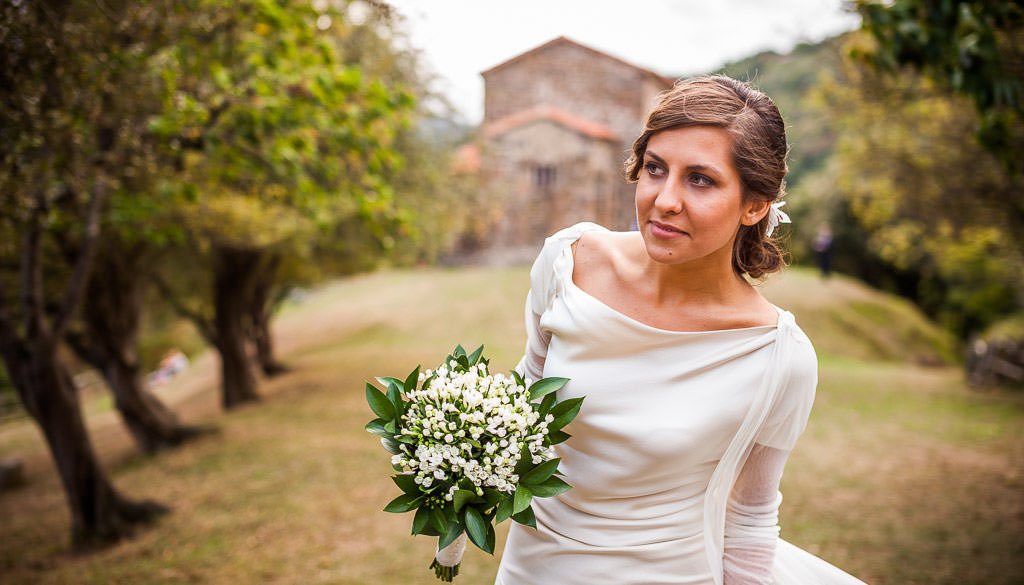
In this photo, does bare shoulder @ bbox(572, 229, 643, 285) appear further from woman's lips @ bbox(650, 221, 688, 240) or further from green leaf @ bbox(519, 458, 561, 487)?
green leaf @ bbox(519, 458, 561, 487)

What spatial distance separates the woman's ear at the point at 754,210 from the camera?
1.99m

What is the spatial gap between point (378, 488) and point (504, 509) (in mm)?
8108

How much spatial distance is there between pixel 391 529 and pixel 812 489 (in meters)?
5.32

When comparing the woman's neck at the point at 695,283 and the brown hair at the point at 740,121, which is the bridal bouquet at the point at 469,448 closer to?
the woman's neck at the point at 695,283

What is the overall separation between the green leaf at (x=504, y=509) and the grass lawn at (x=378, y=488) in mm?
4784

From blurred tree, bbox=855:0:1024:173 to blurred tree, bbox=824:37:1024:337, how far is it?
686 cm

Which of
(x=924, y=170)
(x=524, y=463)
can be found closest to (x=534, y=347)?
(x=524, y=463)

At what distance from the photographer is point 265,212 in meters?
10.9

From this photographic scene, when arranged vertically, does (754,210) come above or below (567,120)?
below

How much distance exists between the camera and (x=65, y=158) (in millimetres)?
5156

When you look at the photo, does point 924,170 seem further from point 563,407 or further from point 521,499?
point 521,499

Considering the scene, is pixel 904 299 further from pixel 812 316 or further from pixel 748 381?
pixel 748 381

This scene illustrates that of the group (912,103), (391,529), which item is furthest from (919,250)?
(391,529)

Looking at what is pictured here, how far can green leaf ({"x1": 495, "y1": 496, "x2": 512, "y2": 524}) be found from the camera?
1.86 m
